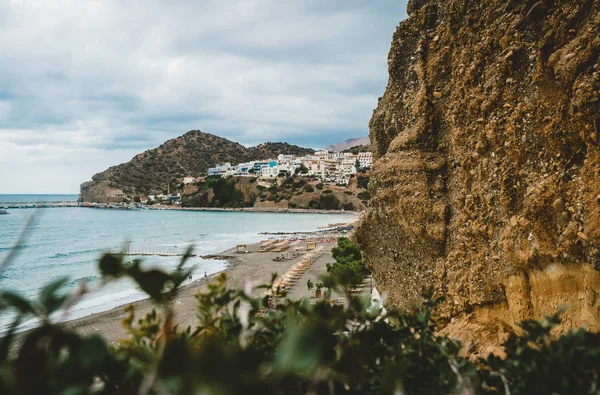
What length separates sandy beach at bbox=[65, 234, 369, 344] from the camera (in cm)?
2055

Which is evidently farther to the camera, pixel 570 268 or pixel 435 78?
pixel 435 78

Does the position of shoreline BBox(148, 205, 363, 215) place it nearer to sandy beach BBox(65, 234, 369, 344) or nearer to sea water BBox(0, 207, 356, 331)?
sea water BBox(0, 207, 356, 331)

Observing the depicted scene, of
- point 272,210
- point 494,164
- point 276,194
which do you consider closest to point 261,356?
point 494,164

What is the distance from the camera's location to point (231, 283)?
28.3 m

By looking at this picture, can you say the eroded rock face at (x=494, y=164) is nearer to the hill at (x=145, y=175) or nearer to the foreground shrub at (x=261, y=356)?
the foreground shrub at (x=261, y=356)

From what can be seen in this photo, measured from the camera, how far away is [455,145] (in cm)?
598

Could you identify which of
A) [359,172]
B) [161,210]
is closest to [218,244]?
[359,172]

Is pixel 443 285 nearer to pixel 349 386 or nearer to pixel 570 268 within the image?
pixel 570 268

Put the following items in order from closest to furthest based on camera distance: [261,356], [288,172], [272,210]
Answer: [261,356] < [272,210] < [288,172]

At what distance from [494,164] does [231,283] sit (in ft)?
82.4

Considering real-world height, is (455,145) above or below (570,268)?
above

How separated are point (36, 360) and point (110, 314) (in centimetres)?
2542

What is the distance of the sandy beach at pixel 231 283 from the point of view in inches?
809

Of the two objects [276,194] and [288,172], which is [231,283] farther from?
[288,172]
